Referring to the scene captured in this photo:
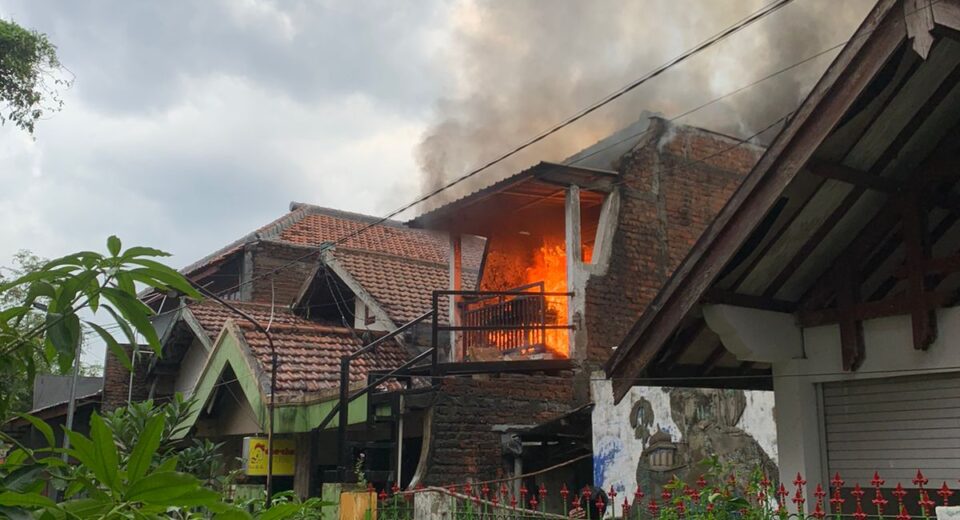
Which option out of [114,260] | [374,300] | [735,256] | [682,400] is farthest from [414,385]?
[114,260]

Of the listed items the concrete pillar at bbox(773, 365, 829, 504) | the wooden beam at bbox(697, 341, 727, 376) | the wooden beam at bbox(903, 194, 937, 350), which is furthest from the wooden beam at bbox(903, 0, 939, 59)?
the wooden beam at bbox(697, 341, 727, 376)

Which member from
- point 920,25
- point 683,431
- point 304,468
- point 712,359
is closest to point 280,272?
point 304,468

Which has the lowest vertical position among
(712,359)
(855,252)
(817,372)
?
(817,372)

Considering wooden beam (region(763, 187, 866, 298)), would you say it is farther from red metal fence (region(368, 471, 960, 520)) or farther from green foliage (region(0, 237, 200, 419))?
green foliage (region(0, 237, 200, 419))

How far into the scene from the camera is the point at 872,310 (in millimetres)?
6492

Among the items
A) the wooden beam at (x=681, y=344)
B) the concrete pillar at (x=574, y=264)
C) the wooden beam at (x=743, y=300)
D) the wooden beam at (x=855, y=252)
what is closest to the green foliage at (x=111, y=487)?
the wooden beam at (x=743, y=300)

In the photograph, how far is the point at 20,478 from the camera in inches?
71.5

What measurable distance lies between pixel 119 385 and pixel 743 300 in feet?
64.8

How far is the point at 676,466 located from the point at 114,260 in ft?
35.6

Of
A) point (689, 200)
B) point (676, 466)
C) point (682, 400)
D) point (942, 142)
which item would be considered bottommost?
point (676, 466)

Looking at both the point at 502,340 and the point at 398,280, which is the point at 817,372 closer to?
the point at 502,340

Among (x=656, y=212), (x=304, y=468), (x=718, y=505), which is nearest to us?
(x=718, y=505)

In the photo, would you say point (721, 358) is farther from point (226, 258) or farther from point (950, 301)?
point (226, 258)

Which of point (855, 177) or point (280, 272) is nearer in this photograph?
point (855, 177)
